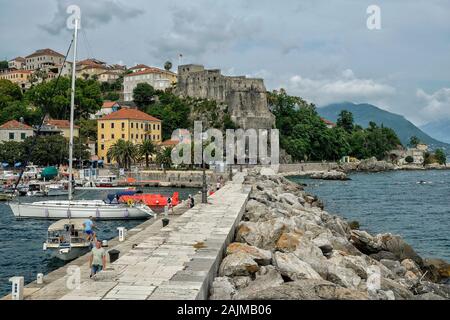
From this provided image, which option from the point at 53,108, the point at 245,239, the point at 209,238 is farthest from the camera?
the point at 53,108

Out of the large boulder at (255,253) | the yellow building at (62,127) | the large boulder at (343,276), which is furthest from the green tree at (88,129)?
the large boulder at (343,276)

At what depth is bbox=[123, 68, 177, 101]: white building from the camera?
125625 millimetres

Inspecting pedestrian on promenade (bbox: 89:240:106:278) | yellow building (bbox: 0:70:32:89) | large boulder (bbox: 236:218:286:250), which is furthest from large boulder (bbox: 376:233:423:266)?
yellow building (bbox: 0:70:32:89)

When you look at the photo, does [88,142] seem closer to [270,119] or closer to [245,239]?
[270,119]

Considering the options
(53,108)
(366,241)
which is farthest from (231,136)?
(366,241)

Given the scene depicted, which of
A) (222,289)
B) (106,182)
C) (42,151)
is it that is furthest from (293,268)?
(42,151)

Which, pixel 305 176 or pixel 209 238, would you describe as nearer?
pixel 209 238

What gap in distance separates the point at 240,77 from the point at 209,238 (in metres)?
94.8

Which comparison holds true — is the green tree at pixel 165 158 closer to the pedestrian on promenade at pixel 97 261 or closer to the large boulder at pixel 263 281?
the pedestrian on promenade at pixel 97 261

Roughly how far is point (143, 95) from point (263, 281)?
105 m

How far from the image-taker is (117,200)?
40812 millimetres

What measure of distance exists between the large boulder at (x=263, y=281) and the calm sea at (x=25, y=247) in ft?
29.6

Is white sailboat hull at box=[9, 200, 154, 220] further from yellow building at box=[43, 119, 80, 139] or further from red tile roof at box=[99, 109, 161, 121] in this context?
yellow building at box=[43, 119, 80, 139]

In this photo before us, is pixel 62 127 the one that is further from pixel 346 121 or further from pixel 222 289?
pixel 222 289
